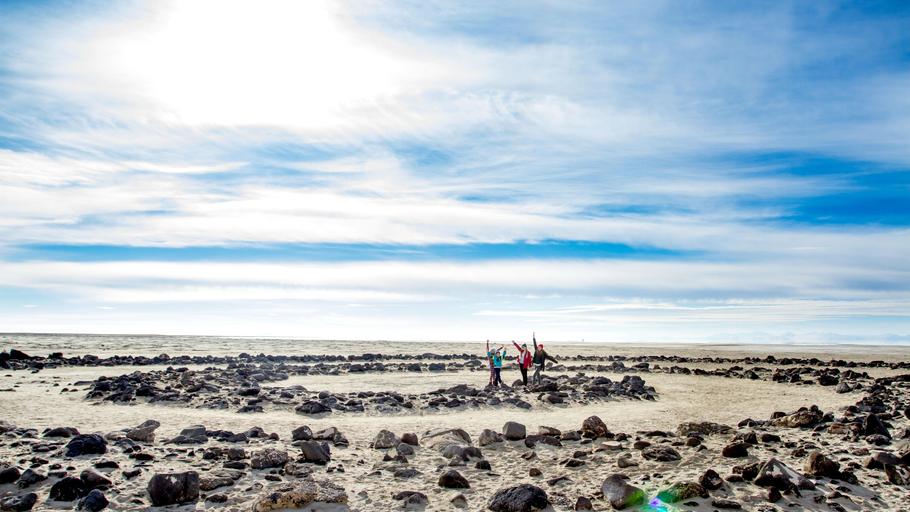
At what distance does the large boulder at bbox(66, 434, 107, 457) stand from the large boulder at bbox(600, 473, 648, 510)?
1070 cm

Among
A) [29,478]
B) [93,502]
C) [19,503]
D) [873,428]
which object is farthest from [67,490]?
[873,428]

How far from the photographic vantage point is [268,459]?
12.4 m

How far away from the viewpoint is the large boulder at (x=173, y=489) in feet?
33.8

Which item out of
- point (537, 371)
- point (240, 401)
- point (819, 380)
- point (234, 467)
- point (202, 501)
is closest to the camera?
point (202, 501)

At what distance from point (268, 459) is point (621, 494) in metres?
7.19

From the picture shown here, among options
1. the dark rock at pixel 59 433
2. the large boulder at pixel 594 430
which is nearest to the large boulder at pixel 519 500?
the large boulder at pixel 594 430

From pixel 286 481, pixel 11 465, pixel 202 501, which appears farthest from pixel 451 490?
pixel 11 465

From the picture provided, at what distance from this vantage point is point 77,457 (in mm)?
12516

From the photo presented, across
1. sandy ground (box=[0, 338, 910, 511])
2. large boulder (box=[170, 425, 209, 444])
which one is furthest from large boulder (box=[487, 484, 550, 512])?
large boulder (box=[170, 425, 209, 444])

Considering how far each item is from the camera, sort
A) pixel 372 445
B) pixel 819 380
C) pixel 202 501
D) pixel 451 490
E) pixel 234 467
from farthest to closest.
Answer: pixel 819 380 < pixel 372 445 < pixel 234 467 < pixel 451 490 < pixel 202 501

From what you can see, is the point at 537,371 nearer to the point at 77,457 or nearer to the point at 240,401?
the point at 240,401

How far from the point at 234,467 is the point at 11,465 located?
14.7 ft

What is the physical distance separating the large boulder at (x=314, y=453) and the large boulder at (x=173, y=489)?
2737mm

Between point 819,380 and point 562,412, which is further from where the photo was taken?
point 819,380
